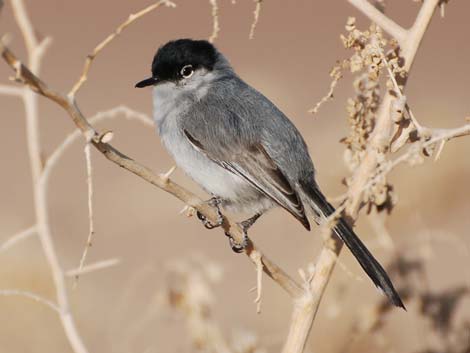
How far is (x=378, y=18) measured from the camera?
2643mm

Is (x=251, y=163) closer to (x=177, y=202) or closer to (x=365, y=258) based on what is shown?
(x=365, y=258)

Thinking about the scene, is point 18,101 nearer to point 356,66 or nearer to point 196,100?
point 196,100

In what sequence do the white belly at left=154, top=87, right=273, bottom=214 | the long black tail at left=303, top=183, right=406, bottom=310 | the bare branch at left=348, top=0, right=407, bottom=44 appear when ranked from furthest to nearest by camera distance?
the white belly at left=154, top=87, right=273, bottom=214 < the long black tail at left=303, top=183, right=406, bottom=310 < the bare branch at left=348, top=0, right=407, bottom=44

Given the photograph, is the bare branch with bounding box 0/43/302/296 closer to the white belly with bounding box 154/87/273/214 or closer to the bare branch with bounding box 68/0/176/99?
A: the bare branch with bounding box 68/0/176/99

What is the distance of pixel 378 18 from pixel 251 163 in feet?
3.05

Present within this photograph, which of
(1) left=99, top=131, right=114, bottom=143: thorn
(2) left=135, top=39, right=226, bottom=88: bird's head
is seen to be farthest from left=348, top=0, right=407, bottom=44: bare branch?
(2) left=135, top=39, right=226, bottom=88: bird's head

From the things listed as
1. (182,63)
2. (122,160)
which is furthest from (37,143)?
(182,63)

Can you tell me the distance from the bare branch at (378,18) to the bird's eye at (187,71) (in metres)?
1.29

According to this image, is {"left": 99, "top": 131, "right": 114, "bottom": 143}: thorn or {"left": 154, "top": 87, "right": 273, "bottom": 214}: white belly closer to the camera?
{"left": 99, "top": 131, "right": 114, "bottom": 143}: thorn

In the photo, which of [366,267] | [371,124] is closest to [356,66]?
[371,124]

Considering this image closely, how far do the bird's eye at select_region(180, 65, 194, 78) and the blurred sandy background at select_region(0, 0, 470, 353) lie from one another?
80 centimetres

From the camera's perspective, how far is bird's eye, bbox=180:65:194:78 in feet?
12.5

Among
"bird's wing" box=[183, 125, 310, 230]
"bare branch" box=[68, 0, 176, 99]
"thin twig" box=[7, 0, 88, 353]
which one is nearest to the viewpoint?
"bare branch" box=[68, 0, 176, 99]

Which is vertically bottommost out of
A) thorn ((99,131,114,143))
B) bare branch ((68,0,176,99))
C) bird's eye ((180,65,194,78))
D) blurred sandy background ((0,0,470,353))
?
blurred sandy background ((0,0,470,353))
